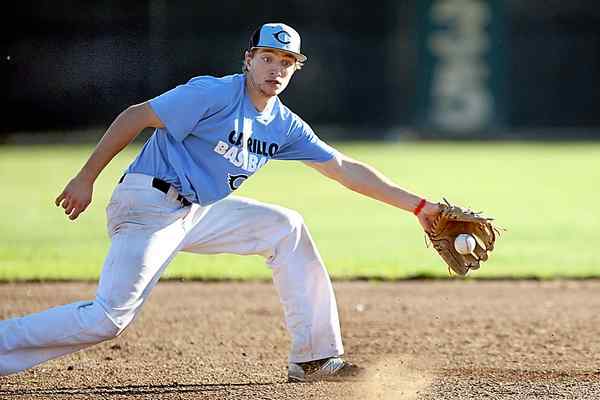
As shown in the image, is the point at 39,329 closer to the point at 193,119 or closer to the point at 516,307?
the point at 193,119

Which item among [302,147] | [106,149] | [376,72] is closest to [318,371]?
[302,147]

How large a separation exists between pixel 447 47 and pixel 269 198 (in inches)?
445

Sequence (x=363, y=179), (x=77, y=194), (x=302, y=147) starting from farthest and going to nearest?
(x=363, y=179), (x=302, y=147), (x=77, y=194)

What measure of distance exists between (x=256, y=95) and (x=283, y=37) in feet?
0.88

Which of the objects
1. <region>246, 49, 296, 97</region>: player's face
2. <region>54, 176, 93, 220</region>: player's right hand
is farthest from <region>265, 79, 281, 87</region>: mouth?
<region>54, 176, 93, 220</region>: player's right hand

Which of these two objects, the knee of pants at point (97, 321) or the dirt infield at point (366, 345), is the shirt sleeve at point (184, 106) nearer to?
the knee of pants at point (97, 321)

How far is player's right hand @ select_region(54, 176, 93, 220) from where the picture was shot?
441cm

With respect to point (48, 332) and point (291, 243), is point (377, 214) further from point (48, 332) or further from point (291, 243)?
point (48, 332)

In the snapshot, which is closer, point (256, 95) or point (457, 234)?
point (256, 95)

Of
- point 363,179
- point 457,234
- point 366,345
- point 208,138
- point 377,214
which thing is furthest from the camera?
point 377,214

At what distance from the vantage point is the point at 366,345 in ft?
19.9

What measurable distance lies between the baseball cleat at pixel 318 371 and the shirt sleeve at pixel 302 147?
36.8 inches

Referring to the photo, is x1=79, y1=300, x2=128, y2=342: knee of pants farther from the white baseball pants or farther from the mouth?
the mouth

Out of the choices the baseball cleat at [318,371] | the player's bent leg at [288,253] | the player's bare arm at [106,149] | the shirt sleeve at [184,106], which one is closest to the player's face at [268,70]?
the shirt sleeve at [184,106]
